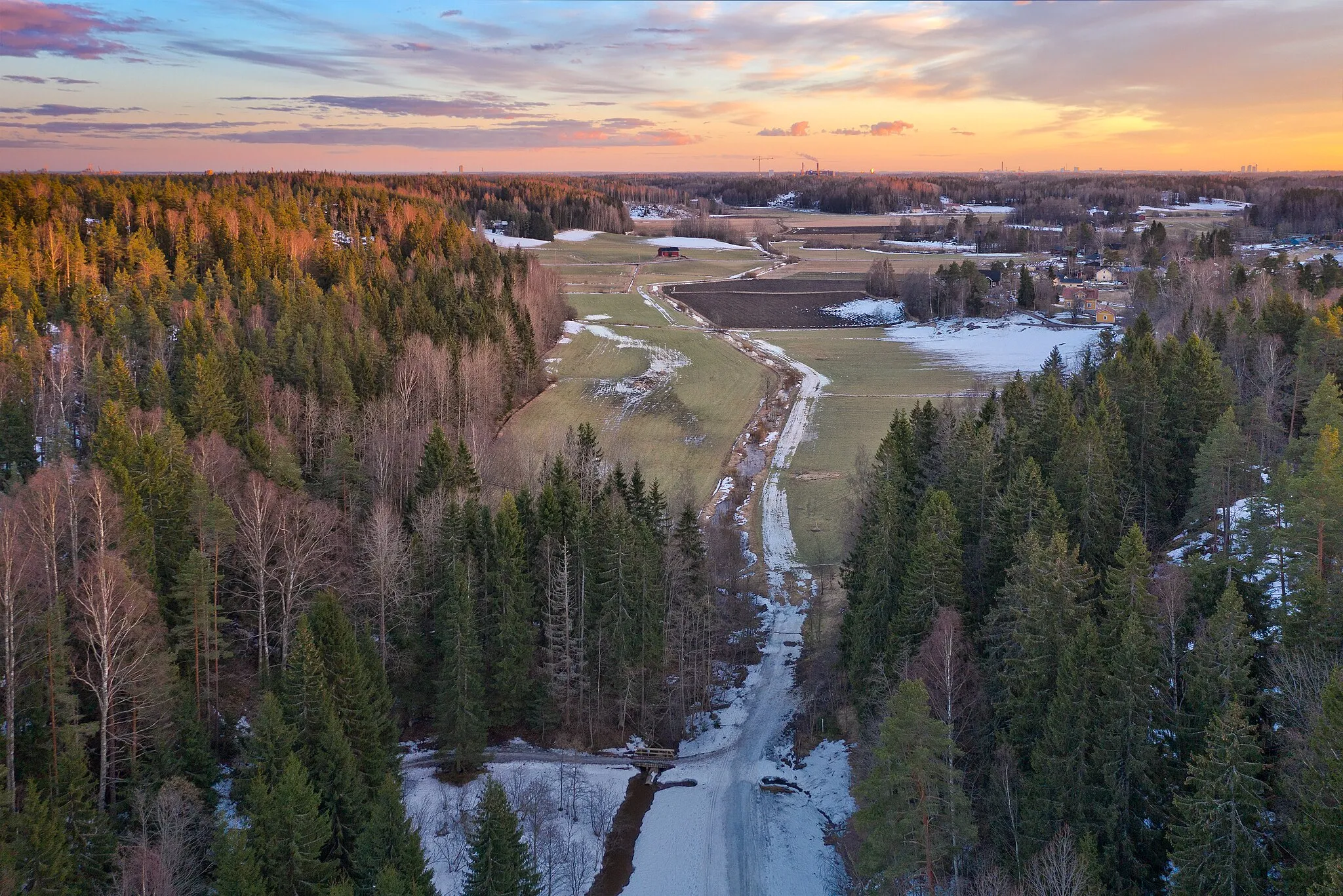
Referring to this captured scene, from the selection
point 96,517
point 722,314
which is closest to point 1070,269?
point 722,314

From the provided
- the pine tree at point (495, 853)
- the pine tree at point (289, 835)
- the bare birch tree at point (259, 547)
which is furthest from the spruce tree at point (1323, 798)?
the bare birch tree at point (259, 547)

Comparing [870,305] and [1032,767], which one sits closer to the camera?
[1032,767]

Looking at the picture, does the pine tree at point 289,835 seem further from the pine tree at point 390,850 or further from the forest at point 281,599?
the pine tree at point 390,850

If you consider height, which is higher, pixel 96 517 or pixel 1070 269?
pixel 1070 269

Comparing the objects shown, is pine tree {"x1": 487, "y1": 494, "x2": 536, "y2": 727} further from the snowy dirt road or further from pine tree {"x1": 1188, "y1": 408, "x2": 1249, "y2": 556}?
pine tree {"x1": 1188, "y1": 408, "x2": 1249, "y2": 556}

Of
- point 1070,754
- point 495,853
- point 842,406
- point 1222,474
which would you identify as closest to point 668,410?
point 842,406

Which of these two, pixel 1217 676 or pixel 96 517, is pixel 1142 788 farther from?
pixel 96 517

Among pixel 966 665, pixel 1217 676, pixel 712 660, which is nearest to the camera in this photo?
pixel 1217 676

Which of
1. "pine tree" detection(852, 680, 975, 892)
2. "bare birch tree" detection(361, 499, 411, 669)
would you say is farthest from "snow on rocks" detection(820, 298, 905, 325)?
"pine tree" detection(852, 680, 975, 892)
